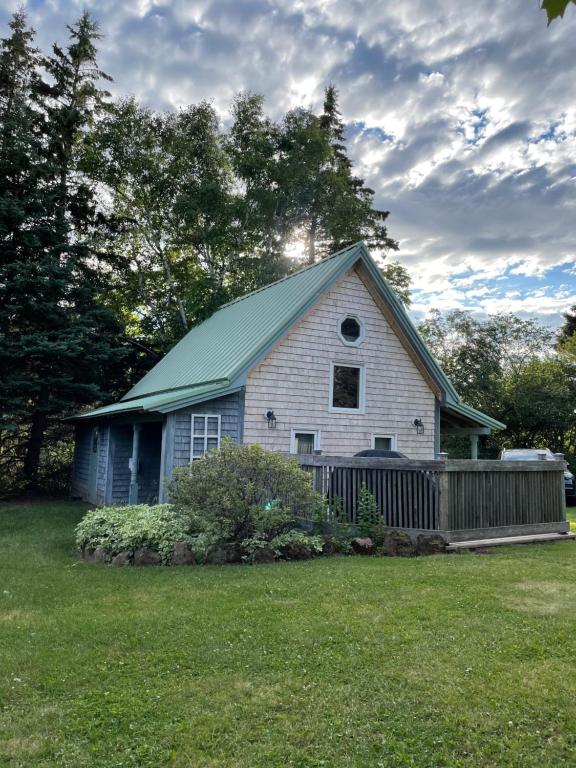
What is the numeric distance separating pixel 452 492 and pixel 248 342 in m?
6.77

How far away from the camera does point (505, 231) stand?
792 inches

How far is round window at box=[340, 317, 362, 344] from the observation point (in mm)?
14969

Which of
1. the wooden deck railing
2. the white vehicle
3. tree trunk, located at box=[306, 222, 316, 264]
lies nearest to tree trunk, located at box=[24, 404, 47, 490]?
the wooden deck railing

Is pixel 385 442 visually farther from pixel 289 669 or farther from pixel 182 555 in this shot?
pixel 289 669

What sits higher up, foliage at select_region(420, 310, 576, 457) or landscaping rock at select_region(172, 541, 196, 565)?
foliage at select_region(420, 310, 576, 457)

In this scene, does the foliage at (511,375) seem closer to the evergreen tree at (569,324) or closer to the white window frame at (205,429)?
the evergreen tree at (569,324)

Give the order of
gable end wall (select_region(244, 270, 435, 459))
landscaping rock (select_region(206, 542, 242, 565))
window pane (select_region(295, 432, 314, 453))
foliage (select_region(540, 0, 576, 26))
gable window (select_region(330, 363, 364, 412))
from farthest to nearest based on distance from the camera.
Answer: gable window (select_region(330, 363, 364, 412)) → window pane (select_region(295, 432, 314, 453)) → gable end wall (select_region(244, 270, 435, 459)) → landscaping rock (select_region(206, 542, 242, 565)) → foliage (select_region(540, 0, 576, 26))

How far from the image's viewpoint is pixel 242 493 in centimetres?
903

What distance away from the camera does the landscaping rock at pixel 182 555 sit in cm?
827

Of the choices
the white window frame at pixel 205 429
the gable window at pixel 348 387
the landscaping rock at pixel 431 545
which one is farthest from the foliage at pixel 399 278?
the landscaping rock at pixel 431 545

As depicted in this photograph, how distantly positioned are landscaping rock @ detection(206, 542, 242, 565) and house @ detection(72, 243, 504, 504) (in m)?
4.08

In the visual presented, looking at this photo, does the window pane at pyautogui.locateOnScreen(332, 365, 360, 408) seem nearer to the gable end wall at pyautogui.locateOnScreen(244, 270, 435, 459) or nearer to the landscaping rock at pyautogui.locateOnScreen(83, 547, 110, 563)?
the gable end wall at pyautogui.locateOnScreen(244, 270, 435, 459)

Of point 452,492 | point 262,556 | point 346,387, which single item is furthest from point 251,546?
point 346,387

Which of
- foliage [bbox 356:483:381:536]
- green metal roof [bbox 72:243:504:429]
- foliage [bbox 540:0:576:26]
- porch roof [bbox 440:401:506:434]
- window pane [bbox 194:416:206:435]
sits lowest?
foliage [bbox 356:483:381:536]
